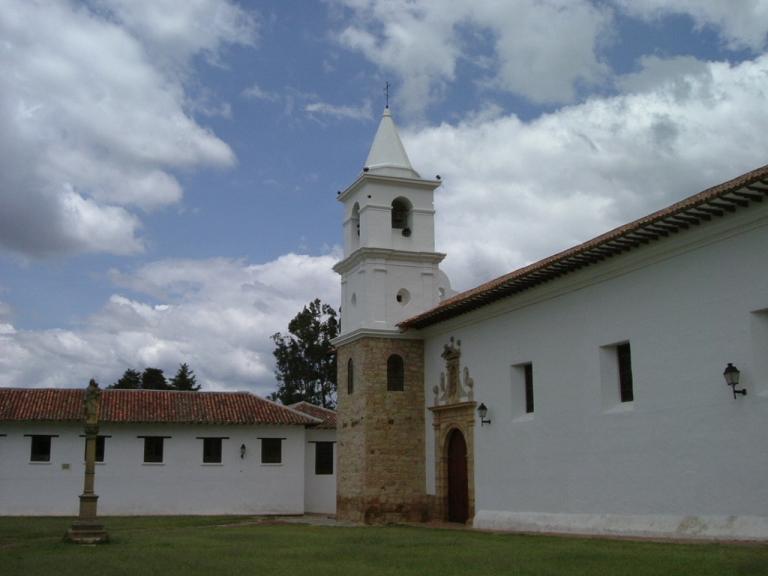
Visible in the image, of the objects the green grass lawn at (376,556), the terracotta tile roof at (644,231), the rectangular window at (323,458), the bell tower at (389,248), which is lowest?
the green grass lawn at (376,556)

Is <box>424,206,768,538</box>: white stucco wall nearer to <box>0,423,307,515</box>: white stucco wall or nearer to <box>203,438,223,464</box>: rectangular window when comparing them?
<box>0,423,307,515</box>: white stucco wall

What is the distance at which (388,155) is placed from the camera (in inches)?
1023

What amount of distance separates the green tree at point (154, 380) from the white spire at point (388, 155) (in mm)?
33713

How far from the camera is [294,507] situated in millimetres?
31391

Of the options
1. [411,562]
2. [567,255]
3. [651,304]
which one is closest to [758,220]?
[651,304]

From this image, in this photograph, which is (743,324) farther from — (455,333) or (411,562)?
(455,333)

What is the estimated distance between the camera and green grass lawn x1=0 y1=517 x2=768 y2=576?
994 centimetres

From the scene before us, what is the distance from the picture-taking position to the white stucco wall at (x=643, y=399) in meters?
12.9

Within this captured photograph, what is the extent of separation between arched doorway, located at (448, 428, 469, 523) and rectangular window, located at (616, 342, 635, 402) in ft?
20.9

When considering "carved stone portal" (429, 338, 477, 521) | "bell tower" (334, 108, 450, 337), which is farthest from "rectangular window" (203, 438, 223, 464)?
"carved stone portal" (429, 338, 477, 521)

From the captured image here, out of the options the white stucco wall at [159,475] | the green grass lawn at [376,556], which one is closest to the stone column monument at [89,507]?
the green grass lawn at [376,556]

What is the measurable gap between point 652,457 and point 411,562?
556 cm

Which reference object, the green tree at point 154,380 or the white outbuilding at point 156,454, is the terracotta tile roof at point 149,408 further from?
the green tree at point 154,380

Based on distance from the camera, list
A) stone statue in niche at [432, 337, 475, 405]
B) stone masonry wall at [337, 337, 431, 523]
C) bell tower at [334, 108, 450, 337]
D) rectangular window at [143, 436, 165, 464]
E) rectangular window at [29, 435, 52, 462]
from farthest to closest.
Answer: rectangular window at [143, 436, 165, 464] < rectangular window at [29, 435, 52, 462] < bell tower at [334, 108, 450, 337] < stone masonry wall at [337, 337, 431, 523] < stone statue in niche at [432, 337, 475, 405]
